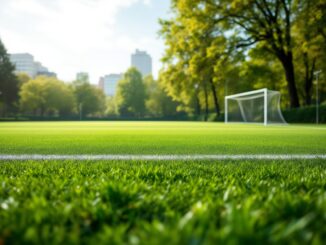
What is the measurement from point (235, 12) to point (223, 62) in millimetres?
4418

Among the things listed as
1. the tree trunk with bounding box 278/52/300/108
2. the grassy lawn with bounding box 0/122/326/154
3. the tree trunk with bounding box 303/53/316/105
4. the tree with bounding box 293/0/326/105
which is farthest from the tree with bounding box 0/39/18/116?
the grassy lawn with bounding box 0/122/326/154

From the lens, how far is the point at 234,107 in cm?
3322

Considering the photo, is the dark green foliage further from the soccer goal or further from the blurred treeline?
the blurred treeline

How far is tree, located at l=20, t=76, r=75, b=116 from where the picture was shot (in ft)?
187

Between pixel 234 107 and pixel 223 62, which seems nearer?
pixel 223 62

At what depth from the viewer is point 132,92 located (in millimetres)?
68500

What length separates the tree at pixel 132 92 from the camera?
68.2 meters

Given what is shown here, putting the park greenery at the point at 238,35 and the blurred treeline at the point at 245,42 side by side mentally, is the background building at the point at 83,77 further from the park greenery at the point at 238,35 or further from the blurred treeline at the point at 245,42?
the park greenery at the point at 238,35

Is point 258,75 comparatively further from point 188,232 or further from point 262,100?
point 188,232

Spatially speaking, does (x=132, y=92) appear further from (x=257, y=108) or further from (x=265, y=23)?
(x=257, y=108)

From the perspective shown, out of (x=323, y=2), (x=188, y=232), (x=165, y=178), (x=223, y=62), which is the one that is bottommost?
(x=165, y=178)

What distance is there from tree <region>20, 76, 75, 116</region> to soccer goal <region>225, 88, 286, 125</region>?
130ft

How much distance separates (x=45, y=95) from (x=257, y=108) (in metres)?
46.5

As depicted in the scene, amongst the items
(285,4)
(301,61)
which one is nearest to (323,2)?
(285,4)
